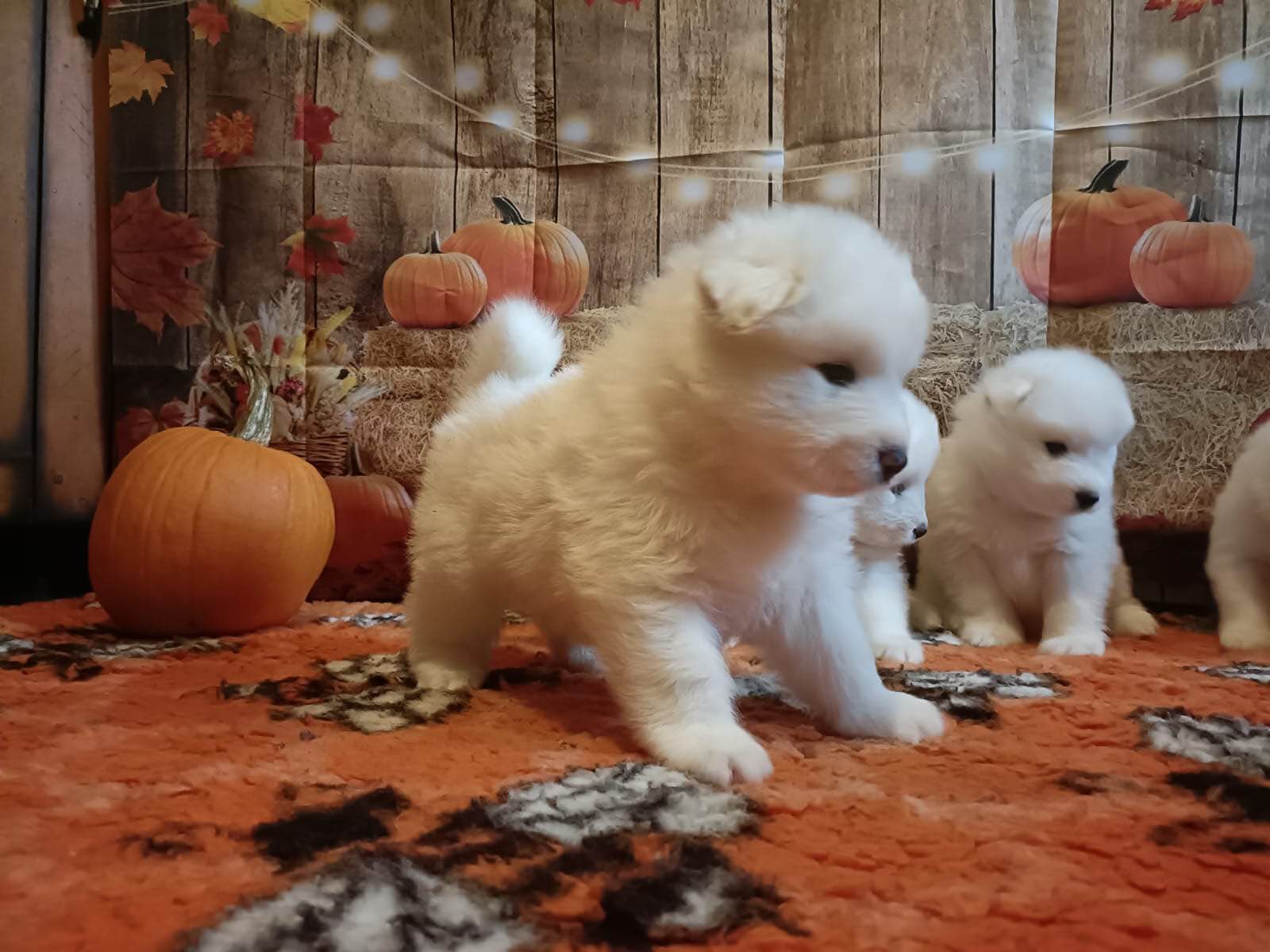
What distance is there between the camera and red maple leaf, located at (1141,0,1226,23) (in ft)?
9.14

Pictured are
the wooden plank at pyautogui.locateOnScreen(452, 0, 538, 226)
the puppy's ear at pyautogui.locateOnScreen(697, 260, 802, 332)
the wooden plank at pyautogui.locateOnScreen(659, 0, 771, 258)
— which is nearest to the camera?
the puppy's ear at pyautogui.locateOnScreen(697, 260, 802, 332)

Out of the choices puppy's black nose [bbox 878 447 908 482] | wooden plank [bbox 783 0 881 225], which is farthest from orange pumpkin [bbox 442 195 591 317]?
puppy's black nose [bbox 878 447 908 482]

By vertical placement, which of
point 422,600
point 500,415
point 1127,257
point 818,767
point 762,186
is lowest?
point 818,767

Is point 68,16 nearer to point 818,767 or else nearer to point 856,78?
point 856,78

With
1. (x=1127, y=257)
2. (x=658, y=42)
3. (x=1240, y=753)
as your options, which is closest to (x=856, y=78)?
(x=658, y=42)

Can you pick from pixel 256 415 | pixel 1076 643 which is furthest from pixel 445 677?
pixel 1076 643

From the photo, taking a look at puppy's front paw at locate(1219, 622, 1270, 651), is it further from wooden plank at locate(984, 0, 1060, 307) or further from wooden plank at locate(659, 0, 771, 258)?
wooden plank at locate(659, 0, 771, 258)

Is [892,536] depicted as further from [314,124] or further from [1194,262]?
[314,124]

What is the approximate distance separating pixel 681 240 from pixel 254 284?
4.58ft

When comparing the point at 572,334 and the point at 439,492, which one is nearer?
the point at 439,492

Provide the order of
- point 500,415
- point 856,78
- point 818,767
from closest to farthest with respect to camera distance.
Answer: point 818,767 < point 500,415 < point 856,78

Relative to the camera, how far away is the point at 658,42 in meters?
3.02

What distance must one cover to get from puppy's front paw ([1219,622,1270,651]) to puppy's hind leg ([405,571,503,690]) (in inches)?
72.8

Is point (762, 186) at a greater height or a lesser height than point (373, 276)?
greater
